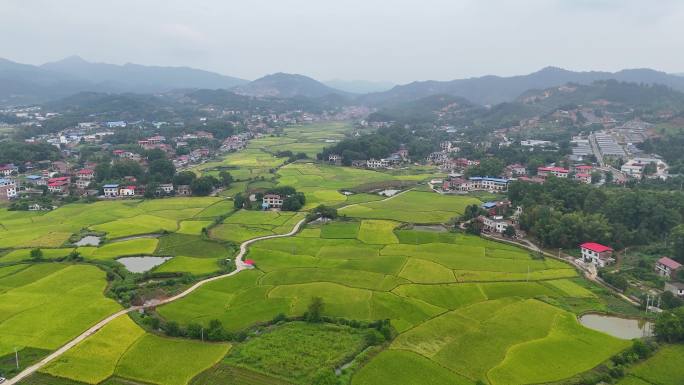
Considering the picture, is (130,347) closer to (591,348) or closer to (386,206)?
(591,348)

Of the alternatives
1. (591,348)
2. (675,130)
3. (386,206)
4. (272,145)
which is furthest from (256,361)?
(675,130)

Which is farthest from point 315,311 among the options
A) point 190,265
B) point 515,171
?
point 515,171

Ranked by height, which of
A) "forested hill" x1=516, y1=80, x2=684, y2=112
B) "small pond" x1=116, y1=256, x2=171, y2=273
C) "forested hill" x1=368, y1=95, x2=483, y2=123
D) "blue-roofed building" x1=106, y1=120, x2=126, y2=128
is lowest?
"small pond" x1=116, y1=256, x2=171, y2=273

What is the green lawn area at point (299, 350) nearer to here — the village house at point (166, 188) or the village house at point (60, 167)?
the village house at point (166, 188)

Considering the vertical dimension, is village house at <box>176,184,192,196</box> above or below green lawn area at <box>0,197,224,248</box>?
above

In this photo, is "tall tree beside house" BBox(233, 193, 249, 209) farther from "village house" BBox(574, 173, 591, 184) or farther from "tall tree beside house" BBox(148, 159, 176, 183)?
"village house" BBox(574, 173, 591, 184)

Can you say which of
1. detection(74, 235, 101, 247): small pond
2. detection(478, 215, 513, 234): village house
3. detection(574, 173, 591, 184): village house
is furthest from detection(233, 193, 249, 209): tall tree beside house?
detection(574, 173, 591, 184): village house
